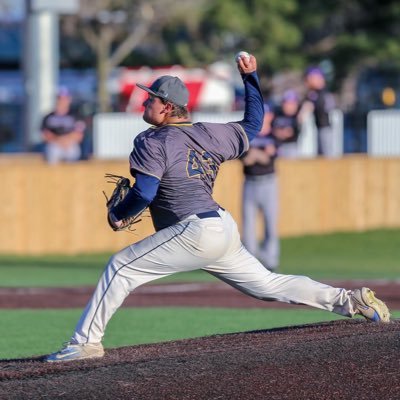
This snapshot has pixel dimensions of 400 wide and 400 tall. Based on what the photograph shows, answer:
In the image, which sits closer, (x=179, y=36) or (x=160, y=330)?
(x=160, y=330)

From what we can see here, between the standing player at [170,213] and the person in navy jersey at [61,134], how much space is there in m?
11.8

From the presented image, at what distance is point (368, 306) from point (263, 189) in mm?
6799

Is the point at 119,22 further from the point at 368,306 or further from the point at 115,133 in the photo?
the point at 368,306

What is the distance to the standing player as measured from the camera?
286 inches

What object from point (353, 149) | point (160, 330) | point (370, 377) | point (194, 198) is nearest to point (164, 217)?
point (194, 198)

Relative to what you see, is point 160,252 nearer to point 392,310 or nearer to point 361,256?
point 392,310

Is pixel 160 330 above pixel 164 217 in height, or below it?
below

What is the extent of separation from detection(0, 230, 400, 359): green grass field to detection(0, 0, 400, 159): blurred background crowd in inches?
385

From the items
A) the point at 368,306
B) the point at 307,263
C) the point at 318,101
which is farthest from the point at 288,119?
the point at 368,306

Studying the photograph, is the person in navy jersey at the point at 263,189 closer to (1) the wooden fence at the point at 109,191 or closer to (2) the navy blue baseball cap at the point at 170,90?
(1) the wooden fence at the point at 109,191

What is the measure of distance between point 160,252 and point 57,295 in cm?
640

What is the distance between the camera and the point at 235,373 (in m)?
6.80

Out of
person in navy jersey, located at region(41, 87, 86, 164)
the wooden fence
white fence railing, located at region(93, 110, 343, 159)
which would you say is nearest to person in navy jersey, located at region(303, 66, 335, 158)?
the wooden fence

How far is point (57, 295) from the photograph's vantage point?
1360cm
